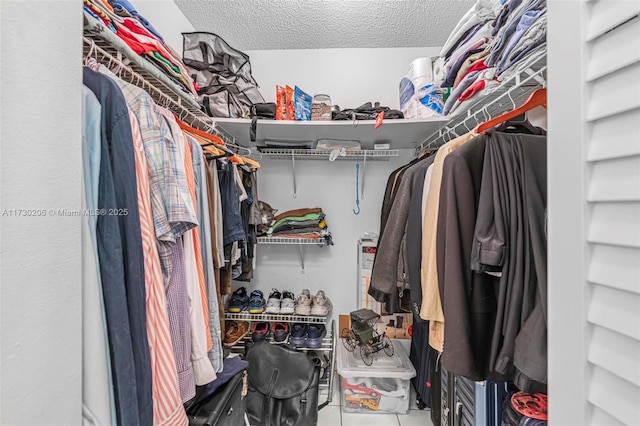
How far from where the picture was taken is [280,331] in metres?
1.74

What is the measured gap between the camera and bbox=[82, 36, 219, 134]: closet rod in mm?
699

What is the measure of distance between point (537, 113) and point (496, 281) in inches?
22.8

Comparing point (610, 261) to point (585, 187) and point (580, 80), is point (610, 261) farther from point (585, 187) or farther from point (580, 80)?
point (580, 80)

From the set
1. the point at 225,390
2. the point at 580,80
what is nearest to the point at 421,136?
the point at 580,80

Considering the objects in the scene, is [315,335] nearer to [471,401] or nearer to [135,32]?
[471,401]

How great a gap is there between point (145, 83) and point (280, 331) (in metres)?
1.50

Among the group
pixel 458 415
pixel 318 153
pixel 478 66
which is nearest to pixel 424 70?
pixel 478 66

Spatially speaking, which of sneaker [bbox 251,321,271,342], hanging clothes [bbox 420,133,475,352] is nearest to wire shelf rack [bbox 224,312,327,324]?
sneaker [bbox 251,321,271,342]

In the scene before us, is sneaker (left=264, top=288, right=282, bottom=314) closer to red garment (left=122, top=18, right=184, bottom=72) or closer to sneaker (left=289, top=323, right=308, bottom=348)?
sneaker (left=289, top=323, right=308, bottom=348)

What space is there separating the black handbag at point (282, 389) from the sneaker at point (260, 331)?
0.69 feet

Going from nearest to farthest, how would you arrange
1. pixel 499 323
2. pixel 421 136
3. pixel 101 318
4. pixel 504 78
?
pixel 101 318, pixel 499 323, pixel 504 78, pixel 421 136

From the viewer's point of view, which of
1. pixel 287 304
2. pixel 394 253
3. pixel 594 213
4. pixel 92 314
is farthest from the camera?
pixel 287 304

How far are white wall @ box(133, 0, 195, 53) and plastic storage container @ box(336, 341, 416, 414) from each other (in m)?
Answer: 2.03

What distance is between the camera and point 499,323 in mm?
704
